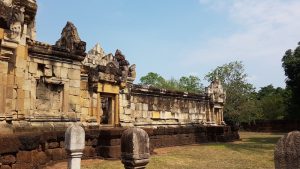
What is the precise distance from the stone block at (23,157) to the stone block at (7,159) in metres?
0.17

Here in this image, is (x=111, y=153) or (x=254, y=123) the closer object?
(x=111, y=153)

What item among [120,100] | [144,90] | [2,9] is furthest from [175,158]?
[2,9]

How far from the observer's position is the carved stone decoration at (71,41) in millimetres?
10234

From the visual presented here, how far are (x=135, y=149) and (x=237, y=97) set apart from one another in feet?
109

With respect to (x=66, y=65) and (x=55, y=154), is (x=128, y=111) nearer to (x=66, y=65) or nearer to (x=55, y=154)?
(x=66, y=65)

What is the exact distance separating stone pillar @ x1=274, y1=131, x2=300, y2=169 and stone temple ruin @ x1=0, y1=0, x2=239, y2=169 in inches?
189

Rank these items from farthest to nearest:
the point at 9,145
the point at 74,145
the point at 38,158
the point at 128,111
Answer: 1. the point at 128,111
2. the point at 38,158
3. the point at 9,145
4. the point at 74,145

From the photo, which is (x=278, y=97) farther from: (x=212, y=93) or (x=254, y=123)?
(x=212, y=93)

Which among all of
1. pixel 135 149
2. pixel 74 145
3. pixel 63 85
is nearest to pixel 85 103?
pixel 63 85

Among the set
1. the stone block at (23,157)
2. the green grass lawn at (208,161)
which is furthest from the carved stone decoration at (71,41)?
the stone block at (23,157)

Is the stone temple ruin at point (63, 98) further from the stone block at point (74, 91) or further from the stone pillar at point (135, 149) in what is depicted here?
the stone pillar at point (135, 149)

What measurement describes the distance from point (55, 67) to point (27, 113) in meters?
1.71

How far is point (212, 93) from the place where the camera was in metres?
18.7

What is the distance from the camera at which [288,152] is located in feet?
13.0
